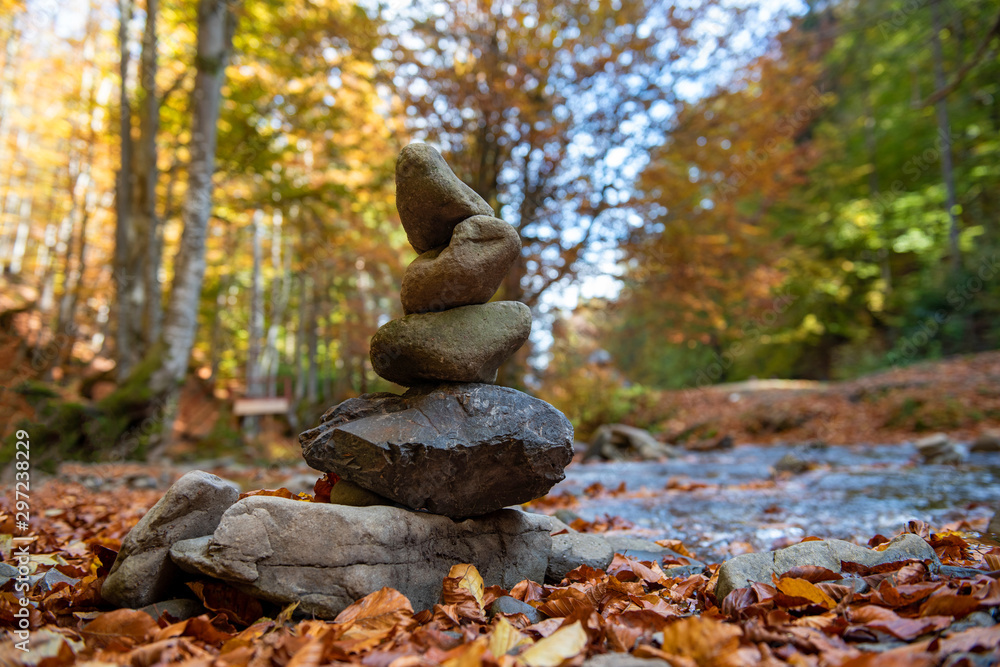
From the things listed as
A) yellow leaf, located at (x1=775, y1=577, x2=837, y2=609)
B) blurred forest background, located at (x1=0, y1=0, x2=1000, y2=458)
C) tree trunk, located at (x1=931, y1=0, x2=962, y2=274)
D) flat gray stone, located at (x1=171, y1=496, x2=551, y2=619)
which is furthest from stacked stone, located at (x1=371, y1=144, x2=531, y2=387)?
tree trunk, located at (x1=931, y1=0, x2=962, y2=274)

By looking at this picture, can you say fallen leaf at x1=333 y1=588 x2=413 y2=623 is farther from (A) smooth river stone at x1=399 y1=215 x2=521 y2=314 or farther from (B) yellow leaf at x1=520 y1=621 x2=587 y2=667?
(A) smooth river stone at x1=399 y1=215 x2=521 y2=314

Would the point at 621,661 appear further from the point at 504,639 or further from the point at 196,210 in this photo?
the point at 196,210

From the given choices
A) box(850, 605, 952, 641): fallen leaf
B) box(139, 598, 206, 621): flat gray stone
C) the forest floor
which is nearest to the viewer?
box(850, 605, 952, 641): fallen leaf

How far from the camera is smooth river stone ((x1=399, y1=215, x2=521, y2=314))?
288cm

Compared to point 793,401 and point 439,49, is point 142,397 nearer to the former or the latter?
point 439,49

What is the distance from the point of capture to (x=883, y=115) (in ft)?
66.4

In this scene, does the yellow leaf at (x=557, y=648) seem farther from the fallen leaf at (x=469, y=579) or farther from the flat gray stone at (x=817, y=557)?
the flat gray stone at (x=817, y=557)

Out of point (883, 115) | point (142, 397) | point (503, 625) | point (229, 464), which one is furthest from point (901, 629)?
point (883, 115)

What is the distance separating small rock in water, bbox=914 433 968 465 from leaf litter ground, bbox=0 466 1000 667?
5189mm

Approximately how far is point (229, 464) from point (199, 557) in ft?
26.6

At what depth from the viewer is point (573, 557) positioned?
3104 mm

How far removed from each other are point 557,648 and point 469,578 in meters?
0.84

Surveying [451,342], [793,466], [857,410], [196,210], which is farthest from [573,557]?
[857,410]

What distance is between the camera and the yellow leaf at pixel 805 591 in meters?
2.20
